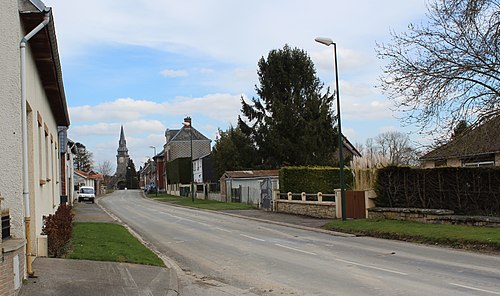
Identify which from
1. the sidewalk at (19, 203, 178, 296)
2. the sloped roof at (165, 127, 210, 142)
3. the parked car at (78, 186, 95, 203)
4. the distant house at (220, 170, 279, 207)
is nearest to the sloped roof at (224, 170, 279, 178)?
the distant house at (220, 170, 279, 207)

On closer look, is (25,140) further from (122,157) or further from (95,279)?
(122,157)

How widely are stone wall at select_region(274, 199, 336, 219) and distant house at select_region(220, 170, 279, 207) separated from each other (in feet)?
26.1

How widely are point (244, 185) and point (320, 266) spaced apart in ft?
116

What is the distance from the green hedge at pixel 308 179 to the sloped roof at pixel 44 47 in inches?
827

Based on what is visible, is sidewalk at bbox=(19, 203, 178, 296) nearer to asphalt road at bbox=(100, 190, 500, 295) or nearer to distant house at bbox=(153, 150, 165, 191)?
asphalt road at bbox=(100, 190, 500, 295)

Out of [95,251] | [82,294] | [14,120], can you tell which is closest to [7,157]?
[14,120]

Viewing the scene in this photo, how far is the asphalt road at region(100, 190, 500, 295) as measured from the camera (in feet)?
33.2

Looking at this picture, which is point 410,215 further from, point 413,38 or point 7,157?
point 7,157

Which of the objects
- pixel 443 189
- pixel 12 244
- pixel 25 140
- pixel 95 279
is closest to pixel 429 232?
pixel 443 189

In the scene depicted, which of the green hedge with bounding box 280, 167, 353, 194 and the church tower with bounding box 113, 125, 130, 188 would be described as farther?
the church tower with bounding box 113, 125, 130, 188

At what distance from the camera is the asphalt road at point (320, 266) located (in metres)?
10.1

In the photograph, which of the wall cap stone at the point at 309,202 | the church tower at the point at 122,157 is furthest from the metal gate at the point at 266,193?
the church tower at the point at 122,157

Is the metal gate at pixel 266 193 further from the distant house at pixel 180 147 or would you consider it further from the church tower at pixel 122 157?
the church tower at pixel 122 157

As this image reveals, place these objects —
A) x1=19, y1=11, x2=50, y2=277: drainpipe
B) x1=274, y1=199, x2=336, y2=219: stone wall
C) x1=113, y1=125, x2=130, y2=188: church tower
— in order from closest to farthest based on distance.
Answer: x1=19, y1=11, x2=50, y2=277: drainpipe < x1=274, y1=199, x2=336, y2=219: stone wall < x1=113, y1=125, x2=130, y2=188: church tower
